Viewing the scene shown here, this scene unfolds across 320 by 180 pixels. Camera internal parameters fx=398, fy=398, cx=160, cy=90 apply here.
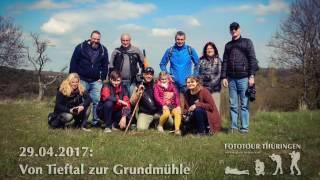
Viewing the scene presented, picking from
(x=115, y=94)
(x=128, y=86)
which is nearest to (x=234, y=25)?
(x=128, y=86)

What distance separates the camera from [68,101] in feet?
28.4

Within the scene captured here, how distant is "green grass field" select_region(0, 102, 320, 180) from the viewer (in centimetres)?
534

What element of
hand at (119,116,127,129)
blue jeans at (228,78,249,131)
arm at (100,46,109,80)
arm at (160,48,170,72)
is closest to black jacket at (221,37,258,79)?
blue jeans at (228,78,249,131)

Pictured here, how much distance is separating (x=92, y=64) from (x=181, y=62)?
2.09m

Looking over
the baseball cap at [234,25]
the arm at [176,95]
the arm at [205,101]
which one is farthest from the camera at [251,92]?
the arm at [176,95]

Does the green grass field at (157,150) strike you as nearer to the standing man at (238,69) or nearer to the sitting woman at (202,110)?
the sitting woman at (202,110)

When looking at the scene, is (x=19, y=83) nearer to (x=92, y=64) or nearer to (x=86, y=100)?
(x=92, y=64)

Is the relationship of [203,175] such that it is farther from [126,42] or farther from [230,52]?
[126,42]

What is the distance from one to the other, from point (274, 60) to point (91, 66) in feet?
69.8

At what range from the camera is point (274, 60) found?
28.2 meters

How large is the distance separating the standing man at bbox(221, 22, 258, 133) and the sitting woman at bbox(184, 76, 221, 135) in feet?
1.75

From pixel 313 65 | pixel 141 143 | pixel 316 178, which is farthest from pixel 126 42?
pixel 313 65

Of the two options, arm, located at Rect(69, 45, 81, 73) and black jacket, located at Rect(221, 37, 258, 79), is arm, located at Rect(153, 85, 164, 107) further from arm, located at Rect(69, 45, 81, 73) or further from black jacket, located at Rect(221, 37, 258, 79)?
arm, located at Rect(69, 45, 81, 73)

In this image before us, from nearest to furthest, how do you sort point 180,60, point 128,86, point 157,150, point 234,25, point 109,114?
1. point 157,150
2. point 234,25
3. point 109,114
4. point 180,60
5. point 128,86
